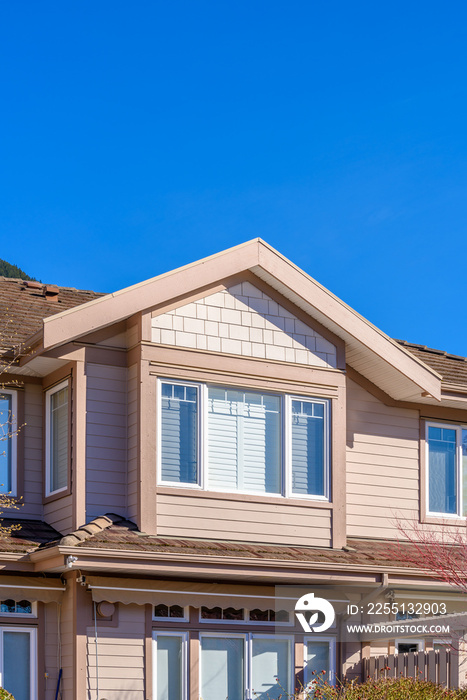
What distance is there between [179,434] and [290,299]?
9.39 feet

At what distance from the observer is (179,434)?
1409 cm

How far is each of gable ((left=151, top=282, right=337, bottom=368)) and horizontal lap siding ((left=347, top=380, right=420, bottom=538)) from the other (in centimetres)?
122

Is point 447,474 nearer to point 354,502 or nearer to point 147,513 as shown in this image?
point 354,502

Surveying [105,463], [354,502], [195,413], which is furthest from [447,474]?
[105,463]

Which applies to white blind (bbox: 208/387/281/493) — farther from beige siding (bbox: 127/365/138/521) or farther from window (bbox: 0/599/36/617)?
window (bbox: 0/599/36/617)

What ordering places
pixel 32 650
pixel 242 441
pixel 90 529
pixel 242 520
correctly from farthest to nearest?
pixel 242 441 → pixel 242 520 → pixel 32 650 → pixel 90 529

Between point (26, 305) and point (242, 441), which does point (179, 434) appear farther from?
point (26, 305)

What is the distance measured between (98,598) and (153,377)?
3003mm

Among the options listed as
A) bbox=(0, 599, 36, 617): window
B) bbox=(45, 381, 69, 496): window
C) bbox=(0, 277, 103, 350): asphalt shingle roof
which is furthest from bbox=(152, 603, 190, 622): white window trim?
bbox=(0, 277, 103, 350): asphalt shingle roof

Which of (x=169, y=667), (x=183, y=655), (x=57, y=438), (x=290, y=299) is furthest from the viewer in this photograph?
(x=290, y=299)

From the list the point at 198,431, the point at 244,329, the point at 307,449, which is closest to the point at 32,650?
the point at 198,431

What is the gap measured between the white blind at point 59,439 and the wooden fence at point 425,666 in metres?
5.05

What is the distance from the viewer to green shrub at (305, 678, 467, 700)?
1200cm

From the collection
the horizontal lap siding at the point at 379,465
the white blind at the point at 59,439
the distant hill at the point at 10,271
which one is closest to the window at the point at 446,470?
the horizontal lap siding at the point at 379,465
